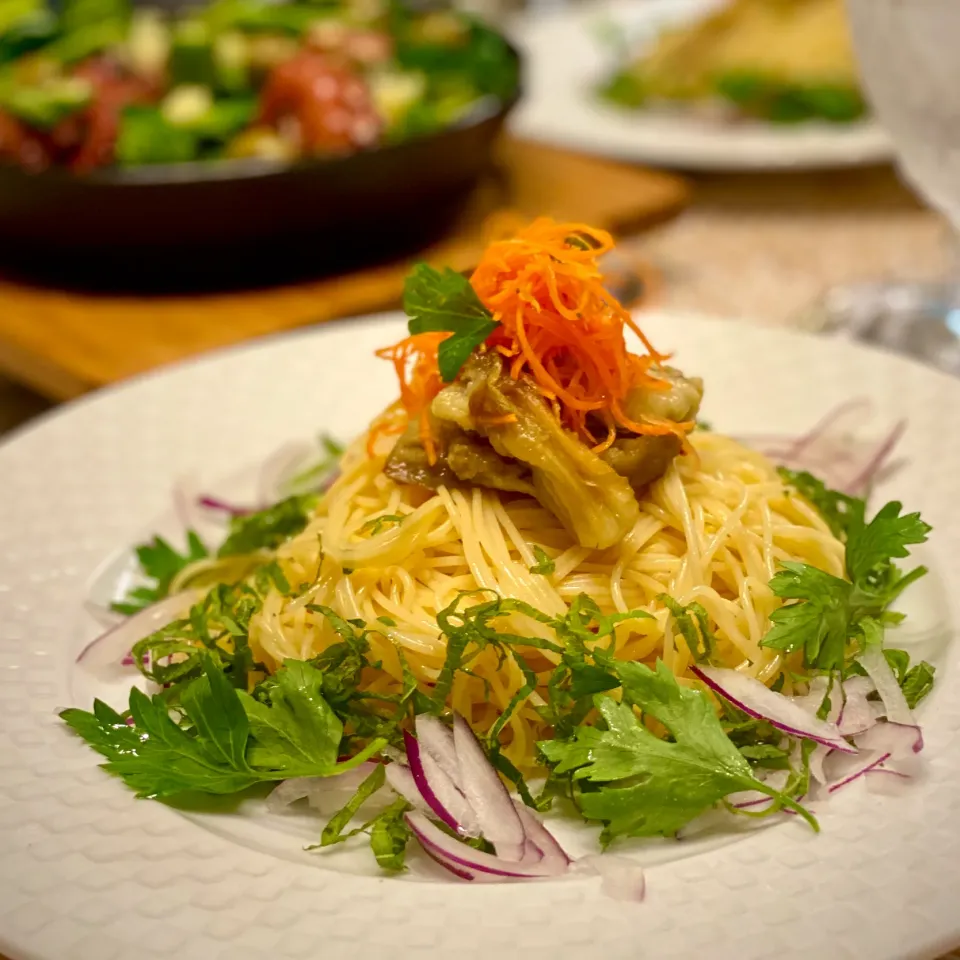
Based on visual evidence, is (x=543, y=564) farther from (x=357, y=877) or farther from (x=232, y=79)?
(x=232, y=79)

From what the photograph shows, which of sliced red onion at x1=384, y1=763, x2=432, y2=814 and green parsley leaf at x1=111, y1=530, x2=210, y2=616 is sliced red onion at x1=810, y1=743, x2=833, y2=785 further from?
green parsley leaf at x1=111, y1=530, x2=210, y2=616

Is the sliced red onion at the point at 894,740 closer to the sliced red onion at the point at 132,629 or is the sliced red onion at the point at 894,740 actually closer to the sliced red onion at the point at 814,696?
the sliced red onion at the point at 814,696

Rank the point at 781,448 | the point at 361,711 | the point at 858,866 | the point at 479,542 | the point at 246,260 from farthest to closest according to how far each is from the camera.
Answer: the point at 246,260 < the point at 781,448 < the point at 479,542 < the point at 361,711 < the point at 858,866

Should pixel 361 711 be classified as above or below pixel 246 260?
above

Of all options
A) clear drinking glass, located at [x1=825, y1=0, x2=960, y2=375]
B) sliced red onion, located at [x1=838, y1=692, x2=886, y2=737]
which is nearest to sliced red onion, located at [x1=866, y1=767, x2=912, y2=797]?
sliced red onion, located at [x1=838, y1=692, x2=886, y2=737]

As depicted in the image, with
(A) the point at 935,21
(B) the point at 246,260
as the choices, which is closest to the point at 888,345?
(A) the point at 935,21

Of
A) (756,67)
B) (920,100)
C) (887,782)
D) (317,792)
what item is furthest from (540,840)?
(756,67)

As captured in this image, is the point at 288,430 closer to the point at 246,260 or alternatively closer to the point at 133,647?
the point at 133,647
